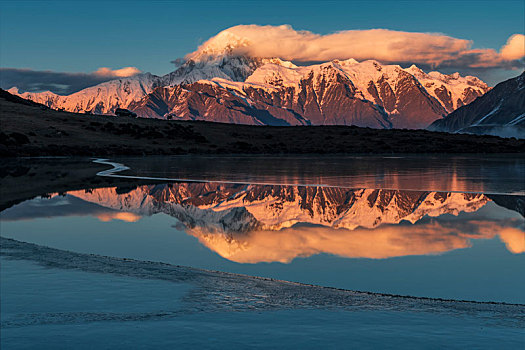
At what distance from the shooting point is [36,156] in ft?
253

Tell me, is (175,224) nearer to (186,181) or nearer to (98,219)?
(98,219)

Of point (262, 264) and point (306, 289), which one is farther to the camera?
point (262, 264)

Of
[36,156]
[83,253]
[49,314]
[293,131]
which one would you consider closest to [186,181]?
[83,253]

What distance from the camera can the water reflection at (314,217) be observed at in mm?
14711

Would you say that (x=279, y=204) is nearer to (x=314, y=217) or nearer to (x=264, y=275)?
(x=314, y=217)

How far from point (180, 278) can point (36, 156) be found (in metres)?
71.8

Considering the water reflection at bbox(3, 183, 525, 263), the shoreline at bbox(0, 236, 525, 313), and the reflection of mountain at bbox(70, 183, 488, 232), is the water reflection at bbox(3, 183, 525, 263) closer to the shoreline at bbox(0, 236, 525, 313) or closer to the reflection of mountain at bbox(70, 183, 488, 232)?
the reflection of mountain at bbox(70, 183, 488, 232)

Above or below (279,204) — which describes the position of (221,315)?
below

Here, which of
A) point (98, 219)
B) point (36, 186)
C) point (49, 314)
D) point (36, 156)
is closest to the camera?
point (49, 314)

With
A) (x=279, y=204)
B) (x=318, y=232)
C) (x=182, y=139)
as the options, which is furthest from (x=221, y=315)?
(x=182, y=139)

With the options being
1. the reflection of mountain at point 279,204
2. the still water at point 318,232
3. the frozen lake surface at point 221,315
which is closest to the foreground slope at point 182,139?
the reflection of mountain at point 279,204

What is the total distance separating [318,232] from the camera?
55.9 feet

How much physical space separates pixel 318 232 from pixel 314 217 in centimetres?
323

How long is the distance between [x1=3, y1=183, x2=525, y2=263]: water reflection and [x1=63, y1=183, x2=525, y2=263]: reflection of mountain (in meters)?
0.03
